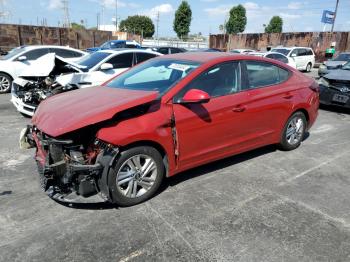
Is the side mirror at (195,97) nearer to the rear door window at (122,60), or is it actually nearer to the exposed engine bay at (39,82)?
the exposed engine bay at (39,82)

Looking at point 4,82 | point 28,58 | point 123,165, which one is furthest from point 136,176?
point 28,58

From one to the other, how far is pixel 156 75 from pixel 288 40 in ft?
103

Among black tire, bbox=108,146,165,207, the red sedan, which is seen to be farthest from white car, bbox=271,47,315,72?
black tire, bbox=108,146,165,207

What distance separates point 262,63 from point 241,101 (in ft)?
2.97

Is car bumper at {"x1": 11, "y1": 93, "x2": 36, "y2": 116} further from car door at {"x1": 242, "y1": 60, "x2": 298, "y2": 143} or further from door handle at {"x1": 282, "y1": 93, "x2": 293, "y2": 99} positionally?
door handle at {"x1": 282, "y1": 93, "x2": 293, "y2": 99}

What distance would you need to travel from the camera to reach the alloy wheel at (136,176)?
347 centimetres

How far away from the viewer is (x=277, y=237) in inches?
123

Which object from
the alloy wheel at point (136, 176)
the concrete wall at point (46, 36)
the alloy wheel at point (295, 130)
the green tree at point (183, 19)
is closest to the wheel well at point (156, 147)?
the alloy wheel at point (136, 176)

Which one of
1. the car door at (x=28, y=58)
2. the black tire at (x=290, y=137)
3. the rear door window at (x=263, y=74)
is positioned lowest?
the black tire at (x=290, y=137)

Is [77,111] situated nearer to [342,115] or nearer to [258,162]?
[258,162]

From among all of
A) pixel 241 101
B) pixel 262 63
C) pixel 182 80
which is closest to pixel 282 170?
pixel 241 101

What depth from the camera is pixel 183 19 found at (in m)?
64.1

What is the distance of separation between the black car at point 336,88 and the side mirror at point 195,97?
627cm

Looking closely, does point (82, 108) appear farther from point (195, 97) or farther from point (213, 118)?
point (213, 118)
